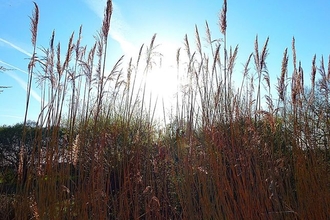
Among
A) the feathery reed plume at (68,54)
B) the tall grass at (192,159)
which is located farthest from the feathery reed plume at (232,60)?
the feathery reed plume at (68,54)

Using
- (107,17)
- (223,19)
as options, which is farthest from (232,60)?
(107,17)

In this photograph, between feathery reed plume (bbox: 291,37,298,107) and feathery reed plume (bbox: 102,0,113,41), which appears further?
feathery reed plume (bbox: 291,37,298,107)

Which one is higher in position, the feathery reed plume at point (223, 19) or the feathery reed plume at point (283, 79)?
the feathery reed plume at point (223, 19)

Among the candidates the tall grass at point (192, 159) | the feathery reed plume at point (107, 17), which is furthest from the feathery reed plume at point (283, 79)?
the feathery reed plume at point (107, 17)

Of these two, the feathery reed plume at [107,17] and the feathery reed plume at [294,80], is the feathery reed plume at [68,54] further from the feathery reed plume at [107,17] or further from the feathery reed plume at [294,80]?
the feathery reed plume at [294,80]

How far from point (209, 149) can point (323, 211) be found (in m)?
0.63

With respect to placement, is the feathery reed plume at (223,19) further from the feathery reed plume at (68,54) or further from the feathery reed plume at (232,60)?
the feathery reed plume at (68,54)

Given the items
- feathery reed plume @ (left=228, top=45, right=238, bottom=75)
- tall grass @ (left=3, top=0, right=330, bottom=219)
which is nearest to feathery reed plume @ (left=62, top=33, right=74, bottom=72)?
tall grass @ (left=3, top=0, right=330, bottom=219)

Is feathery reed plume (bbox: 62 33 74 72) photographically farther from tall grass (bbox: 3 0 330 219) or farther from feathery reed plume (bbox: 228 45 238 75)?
feathery reed plume (bbox: 228 45 238 75)

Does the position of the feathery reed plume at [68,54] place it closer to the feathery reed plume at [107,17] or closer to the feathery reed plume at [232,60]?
the feathery reed plume at [107,17]

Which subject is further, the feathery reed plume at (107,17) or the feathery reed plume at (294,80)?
the feathery reed plume at (294,80)

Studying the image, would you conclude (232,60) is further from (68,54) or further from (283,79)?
(68,54)

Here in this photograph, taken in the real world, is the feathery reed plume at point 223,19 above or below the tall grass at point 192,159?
above

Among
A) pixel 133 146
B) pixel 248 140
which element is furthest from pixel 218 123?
pixel 133 146
